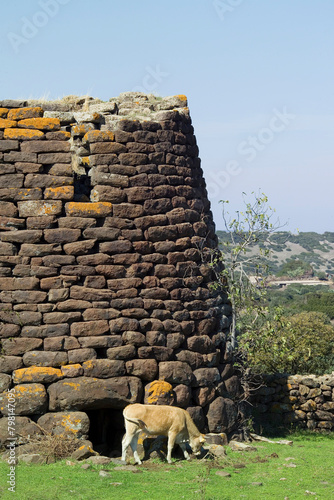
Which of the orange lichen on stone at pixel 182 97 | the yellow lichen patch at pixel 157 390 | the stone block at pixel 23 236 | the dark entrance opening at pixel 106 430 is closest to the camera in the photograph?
the yellow lichen patch at pixel 157 390

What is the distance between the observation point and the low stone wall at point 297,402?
11766 millimetres

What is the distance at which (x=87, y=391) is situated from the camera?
8.45m

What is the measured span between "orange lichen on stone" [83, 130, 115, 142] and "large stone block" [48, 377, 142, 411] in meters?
3.41

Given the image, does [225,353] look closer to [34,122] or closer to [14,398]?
[14,398]

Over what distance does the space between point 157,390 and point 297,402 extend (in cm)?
406

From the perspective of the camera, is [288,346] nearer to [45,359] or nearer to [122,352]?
[122,352]

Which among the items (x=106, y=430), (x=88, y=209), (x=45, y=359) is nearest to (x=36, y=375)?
(x=45, y=359)

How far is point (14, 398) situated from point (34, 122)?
3.90 metres

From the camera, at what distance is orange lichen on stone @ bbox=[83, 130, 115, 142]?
9414mm

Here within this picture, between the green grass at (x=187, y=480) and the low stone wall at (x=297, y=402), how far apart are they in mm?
2909

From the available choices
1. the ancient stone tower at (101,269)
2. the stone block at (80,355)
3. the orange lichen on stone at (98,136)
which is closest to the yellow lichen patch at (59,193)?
the ancient stone tower at (101,269)

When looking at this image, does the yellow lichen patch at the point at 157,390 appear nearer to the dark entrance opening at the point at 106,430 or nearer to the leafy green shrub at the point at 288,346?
the dark entrance opening at the point at 106,430

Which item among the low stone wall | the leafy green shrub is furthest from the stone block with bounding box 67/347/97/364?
the low stone wall
